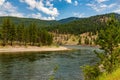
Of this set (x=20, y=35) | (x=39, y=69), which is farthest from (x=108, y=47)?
(x=20, y=35)

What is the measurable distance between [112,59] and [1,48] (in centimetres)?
10736

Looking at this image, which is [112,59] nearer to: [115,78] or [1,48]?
[115,78]

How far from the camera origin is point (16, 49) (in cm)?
13638

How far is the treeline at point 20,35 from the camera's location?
14238 cm

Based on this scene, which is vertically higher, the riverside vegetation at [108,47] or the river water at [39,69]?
the riverside vegetation at [108,47]

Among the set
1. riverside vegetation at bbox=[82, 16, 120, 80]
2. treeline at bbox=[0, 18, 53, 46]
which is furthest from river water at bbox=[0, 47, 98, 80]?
treeline at bbox=[0, 18, 53, 46]

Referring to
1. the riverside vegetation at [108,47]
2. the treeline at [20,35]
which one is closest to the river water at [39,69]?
the riverside vegetation at [108,47]

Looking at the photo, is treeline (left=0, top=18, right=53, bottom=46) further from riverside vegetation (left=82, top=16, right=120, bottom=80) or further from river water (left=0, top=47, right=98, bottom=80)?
riverside vegetation (left=82, top=16, right=120, bottom=80)

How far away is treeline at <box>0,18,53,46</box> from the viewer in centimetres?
14238

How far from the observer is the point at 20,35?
15412 centimetres

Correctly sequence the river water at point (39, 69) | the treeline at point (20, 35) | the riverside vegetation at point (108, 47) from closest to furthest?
1. the riverside vegetation at point (108, 47)
2. the river water at point (39, 69)
3. the treeline at point (20, 35)

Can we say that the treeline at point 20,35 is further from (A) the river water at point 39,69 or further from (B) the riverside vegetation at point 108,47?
(B) the riverside vegetation at point 108,47

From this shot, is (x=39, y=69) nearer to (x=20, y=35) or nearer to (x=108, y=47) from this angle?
(x=108, y=47)

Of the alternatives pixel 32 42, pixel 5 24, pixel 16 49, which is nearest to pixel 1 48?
pixel 16 49
